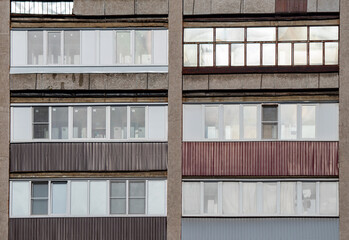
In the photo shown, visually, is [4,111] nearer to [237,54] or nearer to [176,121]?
[176,121]

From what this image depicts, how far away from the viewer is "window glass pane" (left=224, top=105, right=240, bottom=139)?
18.8 meters

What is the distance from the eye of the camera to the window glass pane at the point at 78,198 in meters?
Result: 18.8

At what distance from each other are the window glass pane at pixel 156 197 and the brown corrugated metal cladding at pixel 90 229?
32cm

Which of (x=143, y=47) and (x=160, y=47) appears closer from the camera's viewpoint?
(x=160, y=47)

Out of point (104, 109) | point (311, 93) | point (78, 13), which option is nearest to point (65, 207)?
point (104, 109)

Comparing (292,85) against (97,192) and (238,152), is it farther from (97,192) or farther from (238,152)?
(97,192)

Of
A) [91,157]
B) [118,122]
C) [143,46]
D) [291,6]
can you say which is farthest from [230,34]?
[91,157]

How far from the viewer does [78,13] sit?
19.0 m

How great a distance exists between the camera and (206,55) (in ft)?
62.3

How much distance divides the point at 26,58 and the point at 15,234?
6.82m

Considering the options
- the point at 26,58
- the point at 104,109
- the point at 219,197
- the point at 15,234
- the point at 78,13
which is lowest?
the point at 15,234

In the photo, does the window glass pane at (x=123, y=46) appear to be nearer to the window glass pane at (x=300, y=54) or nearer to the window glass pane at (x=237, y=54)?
the window glass pane at (x=237, y=54)

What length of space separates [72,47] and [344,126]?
10.9 m

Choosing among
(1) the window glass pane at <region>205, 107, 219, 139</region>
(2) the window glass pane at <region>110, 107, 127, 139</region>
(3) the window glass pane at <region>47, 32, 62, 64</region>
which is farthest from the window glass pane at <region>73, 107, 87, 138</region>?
(1) the window glass pane at <region>205, 107, 219, 139</region>
